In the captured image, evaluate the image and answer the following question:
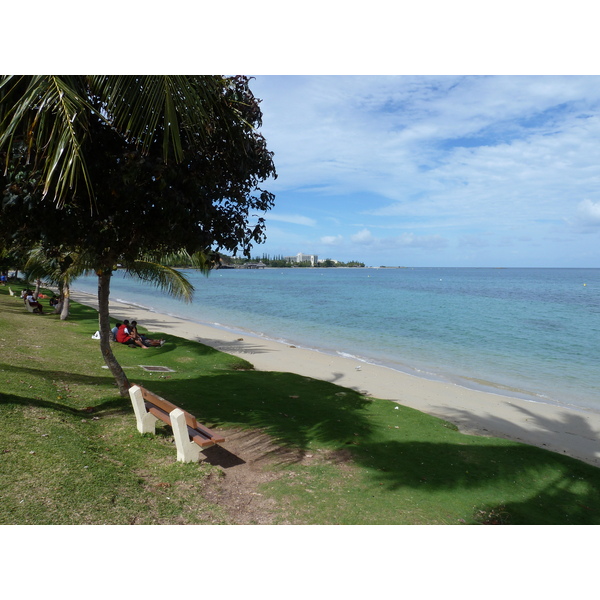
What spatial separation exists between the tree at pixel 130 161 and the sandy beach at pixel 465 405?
24.3ft

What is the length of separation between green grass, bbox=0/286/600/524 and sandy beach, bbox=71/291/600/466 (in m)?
2.29

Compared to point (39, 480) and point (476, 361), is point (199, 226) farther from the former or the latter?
point (476, 361)

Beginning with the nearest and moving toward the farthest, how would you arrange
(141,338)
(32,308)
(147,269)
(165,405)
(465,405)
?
(165,405) < (465,405) < (147,269) < (141,338) < (32,308)

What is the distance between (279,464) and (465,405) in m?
7.79

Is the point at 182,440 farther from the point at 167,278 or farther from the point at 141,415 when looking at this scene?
the point at 167,278

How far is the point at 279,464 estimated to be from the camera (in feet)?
18.5

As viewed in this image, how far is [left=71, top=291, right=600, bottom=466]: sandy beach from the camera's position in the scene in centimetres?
951

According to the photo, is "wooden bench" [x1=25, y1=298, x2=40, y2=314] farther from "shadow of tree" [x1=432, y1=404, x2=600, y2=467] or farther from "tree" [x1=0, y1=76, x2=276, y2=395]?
"shadow of tree" [x1=432, y1=404, x2=600, y2=467]

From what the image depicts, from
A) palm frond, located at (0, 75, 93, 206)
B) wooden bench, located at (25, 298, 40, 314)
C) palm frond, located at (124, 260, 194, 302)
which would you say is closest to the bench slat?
palm frond, located at (0, 75, 93, 206)

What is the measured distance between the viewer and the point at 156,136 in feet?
16.4

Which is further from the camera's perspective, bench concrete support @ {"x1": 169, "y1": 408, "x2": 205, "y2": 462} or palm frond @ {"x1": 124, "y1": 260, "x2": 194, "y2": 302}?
palm frond @ {"x1": 124, "y1": 260, "x2": 194, "y2": 302}

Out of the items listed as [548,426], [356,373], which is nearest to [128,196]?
[548,426]

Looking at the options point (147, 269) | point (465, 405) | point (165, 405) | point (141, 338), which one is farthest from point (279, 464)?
point (141, 338)

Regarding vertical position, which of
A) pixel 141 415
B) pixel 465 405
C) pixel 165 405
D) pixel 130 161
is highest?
pixel 130 161
